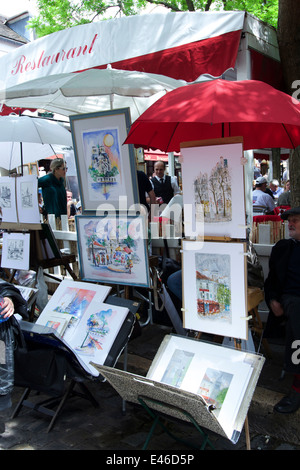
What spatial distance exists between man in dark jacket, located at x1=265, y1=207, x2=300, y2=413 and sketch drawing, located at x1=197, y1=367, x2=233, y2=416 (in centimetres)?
66

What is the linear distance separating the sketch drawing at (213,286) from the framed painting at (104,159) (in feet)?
3.35

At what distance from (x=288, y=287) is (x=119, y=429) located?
5.27ft

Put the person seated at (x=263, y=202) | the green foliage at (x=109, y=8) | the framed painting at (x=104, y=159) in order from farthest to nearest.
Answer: the green foliage at (x=109, y=8)
the person seated at (x=263, y=202)
the framed painting at (x=104, y=159)

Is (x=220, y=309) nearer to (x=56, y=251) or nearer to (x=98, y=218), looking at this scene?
(x=98, y=218)

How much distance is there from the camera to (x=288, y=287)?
3393 mm

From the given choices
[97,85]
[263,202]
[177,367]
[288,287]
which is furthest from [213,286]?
[263,202]

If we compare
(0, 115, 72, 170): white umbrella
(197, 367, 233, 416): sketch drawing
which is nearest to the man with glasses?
(0, 115, 72, 170): white umbrella

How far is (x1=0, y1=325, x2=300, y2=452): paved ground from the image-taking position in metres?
2.90

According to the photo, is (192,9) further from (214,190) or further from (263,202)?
(214,190)

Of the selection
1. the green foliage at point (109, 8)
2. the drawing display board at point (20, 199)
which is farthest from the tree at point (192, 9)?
the drawing display board at point (20, 199)

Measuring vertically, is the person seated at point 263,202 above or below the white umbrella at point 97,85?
below

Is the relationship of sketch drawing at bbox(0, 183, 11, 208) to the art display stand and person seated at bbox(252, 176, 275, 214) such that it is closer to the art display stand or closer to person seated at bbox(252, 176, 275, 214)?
the art display stand

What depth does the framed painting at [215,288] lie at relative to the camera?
2.93 meters

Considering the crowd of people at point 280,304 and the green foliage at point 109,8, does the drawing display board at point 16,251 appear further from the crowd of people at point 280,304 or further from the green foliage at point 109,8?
the green foliage at point 109,8
